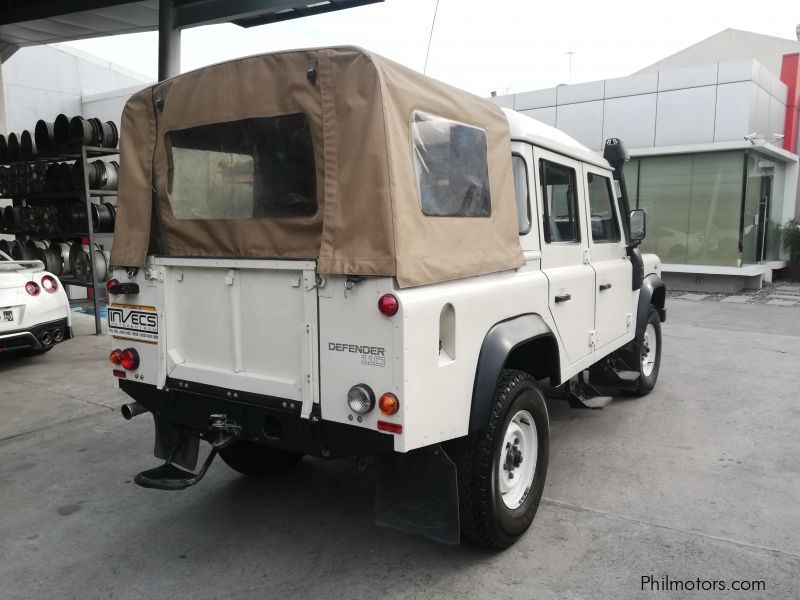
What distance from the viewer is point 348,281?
2.68 metres

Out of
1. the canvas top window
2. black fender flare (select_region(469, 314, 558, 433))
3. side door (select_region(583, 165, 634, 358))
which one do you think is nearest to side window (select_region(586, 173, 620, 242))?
side door (select_region(583, 165, 634, 358))

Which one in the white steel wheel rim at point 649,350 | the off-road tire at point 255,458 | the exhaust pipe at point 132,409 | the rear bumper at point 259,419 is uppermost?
the rear bumper at point 259,419

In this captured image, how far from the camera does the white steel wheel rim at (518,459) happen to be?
3.31 meters

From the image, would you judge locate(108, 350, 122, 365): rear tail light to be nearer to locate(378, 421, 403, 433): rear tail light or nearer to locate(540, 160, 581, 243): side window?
locate(378, 421, 403, 433): rear tail light

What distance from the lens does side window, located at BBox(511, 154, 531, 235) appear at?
3634 millimetres

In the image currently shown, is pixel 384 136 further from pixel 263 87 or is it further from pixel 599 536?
pixel 599 536

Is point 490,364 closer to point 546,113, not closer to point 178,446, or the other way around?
point 178,446

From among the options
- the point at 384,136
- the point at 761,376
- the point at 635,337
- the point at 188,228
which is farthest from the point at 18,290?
the point at 761,376

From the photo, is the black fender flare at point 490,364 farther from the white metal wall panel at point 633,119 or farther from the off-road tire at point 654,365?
the white metal wall panel at point 633,119

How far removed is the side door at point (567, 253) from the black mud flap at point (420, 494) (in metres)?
1.32

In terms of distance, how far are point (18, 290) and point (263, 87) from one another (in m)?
5.37

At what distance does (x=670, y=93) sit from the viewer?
1441 centimetres

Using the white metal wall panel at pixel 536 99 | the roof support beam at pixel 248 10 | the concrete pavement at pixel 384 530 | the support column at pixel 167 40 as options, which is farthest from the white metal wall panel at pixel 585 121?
the concrete pavement at pixel 384 530

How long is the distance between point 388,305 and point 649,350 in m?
4.36
